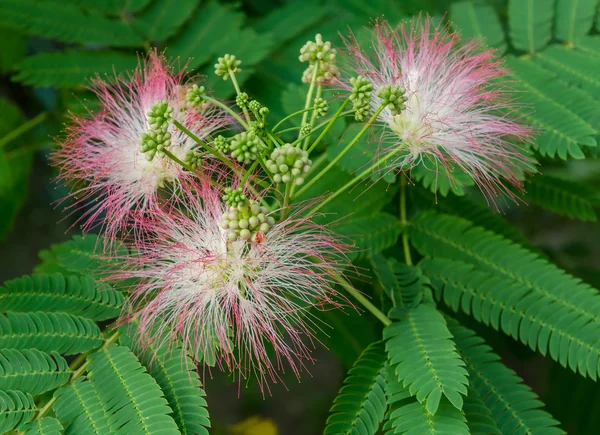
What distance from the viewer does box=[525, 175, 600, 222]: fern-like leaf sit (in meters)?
2.64

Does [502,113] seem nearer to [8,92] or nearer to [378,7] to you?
[378,7]

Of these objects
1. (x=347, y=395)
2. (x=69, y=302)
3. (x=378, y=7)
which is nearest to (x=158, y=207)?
(x=69, y=302)

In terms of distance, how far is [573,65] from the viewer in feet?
8.45

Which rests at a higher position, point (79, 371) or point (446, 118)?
point (446, 118)

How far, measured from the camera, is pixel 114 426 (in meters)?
1.76

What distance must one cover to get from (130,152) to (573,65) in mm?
2002

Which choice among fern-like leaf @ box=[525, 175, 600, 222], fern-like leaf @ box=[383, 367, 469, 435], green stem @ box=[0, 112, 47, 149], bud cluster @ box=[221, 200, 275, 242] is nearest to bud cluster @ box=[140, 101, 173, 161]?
bud cluster @ box=[221, 200, 275, 242]

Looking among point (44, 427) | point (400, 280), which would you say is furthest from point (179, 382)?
point (400, 280)

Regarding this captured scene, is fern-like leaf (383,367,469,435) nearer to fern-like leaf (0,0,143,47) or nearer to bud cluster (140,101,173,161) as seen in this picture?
bud cluster (140,101,173,161)

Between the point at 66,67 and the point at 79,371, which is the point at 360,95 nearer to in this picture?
the point at 79,371

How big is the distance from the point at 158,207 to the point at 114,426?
0.72 metres

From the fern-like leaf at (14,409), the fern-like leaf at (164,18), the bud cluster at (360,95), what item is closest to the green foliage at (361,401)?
the bud cluster at (360,95)

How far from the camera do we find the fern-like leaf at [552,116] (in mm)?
2197

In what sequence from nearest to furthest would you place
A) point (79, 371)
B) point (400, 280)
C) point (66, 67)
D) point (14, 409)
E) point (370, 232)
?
point (14, 409) < point (79, 371) < point (400, 280) < point (370, 232) < point (66, 67)
